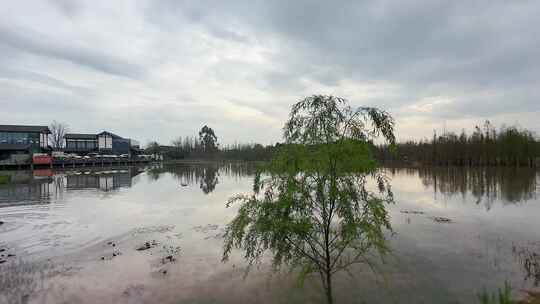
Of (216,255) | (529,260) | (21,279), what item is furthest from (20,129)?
(529,260)

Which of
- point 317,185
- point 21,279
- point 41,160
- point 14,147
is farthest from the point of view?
point 14,147

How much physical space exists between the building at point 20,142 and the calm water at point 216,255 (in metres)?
72.4

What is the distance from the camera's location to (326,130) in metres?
7.52

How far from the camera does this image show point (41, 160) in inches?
3132

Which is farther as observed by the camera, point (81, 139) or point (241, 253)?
point (81, 139)

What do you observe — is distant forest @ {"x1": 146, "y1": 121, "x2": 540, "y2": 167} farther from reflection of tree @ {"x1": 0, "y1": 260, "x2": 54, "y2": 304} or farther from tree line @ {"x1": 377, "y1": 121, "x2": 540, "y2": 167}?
reflection of tree @ {"x1": 0, "y1": 260, "x2": 54, "y2": 304}

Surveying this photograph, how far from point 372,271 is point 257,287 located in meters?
4.53

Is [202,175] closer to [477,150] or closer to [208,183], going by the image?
[208,183]

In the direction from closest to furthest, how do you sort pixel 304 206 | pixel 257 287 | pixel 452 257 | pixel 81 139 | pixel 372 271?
1. pixel 304 206
2. pixel 257 287
3. pixel 372 271
4. pixel 452 257
5. pixel 81 139

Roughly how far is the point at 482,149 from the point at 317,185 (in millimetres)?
78734

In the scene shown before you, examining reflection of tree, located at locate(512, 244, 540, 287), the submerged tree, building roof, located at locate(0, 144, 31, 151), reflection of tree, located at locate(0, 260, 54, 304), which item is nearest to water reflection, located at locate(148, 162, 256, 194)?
reflection of tree, located at locate(0, 260, 54, 304)

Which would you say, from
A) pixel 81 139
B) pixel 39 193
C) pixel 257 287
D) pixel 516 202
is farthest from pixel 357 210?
pixel 81 139

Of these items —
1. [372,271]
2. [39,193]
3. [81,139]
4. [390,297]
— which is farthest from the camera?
[81,139]

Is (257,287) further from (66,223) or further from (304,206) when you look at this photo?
(66,223)
